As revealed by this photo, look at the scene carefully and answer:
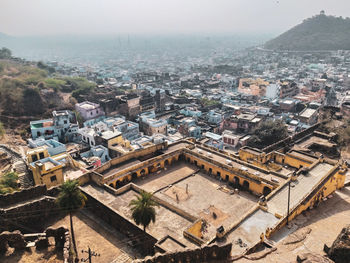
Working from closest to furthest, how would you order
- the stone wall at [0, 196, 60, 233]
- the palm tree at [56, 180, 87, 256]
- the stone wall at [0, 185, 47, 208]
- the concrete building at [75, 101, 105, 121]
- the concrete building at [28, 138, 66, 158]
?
1. the palm tree at [56, 180, 87, 256]
2. the stone wall at [0, 196, 60, 233]
3. the stone wall at [0, 185, 47, 208]
4. the concrete building at [28, 138, 66, 158]
5. the concrete building at [75, 101, 105, 121]

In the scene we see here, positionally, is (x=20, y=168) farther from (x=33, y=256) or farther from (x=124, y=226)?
(x=33, y=256)

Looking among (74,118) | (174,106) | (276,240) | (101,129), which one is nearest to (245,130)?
(174,106)

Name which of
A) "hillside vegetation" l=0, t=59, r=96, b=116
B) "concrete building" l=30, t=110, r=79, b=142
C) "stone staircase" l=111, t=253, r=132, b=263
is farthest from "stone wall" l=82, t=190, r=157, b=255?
"hillside vegetation" l=0, t=59, r=96, b=116

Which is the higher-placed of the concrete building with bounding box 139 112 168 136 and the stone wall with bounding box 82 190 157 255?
the stone wall with bounding box 82 190 157 255

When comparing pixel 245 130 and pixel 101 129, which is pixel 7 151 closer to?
pixel 101 129

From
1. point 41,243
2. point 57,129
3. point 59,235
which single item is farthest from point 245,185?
point 57,129

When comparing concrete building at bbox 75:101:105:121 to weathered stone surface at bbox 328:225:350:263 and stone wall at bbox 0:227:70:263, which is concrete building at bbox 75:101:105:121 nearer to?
stone wall at bbox 0:227:70:263
